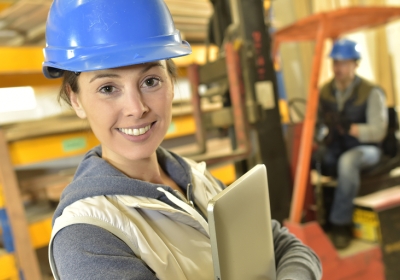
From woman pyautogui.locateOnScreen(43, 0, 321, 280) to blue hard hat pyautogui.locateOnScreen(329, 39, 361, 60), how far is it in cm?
314

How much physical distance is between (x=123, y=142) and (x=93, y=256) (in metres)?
0.33

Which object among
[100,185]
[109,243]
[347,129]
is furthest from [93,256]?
[347,129]

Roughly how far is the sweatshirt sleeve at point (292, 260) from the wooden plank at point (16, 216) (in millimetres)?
1736

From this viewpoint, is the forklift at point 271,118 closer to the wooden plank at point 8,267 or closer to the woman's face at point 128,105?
the wooden plank at point 8,267

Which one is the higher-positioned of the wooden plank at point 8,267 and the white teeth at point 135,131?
the white teeth at point 135,131

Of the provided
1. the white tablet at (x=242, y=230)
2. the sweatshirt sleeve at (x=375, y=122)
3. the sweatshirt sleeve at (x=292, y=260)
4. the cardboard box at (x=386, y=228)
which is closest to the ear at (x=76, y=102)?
the white tablet at (x=242, y=230)

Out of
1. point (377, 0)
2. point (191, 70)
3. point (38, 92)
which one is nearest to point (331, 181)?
point (191, 70)

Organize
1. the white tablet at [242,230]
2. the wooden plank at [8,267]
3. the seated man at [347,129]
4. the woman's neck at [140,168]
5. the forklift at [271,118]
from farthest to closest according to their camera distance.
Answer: the seated man at [347,129] < the forklift at [271,118] < the wooden plank at [8,267] < the woman's neck at [140,168] < the white tablet at [242,230]

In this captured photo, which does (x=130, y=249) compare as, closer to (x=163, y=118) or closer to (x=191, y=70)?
(x=163, y=118)

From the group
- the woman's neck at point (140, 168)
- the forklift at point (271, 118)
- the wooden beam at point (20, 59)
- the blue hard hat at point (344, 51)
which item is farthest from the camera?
the blue hard hat at point (344, 51)

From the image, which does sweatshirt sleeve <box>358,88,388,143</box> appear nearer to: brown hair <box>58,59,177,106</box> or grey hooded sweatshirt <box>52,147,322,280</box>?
grey hooded sweatshirt <box>52,147,322,280</box>

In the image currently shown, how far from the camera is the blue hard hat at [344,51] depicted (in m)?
3.87

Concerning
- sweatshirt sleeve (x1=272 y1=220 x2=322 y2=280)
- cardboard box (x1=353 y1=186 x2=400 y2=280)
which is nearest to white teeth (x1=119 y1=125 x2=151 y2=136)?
sweatshirt sleeve (x1=272 y1=220 x2=322 y2=280)

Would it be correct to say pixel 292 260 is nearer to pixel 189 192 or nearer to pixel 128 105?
pixel 189 192
